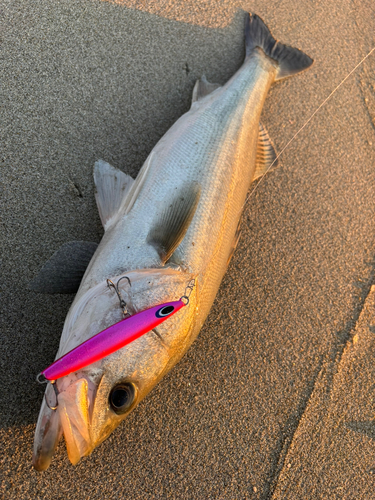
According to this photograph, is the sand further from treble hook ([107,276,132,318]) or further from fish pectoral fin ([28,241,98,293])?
treble hook ([107,276,132,318])

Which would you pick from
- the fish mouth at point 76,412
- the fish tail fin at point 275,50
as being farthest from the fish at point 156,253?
the fish tail fin at point 275,50

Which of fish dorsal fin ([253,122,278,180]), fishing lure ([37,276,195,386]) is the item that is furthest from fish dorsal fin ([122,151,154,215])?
fish dorsal fin ([253,122,278,180])

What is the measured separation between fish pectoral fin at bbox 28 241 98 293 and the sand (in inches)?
3.0

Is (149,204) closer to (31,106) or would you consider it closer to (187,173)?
(187,173)

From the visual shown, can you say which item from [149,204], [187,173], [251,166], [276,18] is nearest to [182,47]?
[276,18]

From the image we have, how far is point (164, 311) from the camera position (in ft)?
5.30

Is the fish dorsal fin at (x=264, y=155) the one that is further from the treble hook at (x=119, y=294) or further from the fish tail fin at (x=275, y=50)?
the treble hook at (x=119, y=294)

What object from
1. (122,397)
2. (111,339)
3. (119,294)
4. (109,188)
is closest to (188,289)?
(119,294)

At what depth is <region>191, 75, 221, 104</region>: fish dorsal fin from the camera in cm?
269

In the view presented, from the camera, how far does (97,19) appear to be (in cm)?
271

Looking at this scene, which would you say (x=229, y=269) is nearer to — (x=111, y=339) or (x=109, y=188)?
(x=109, y=188)

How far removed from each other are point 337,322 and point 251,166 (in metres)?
1.31

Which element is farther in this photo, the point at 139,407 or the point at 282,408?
the point at 282,408

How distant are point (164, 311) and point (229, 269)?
1.03 meters
